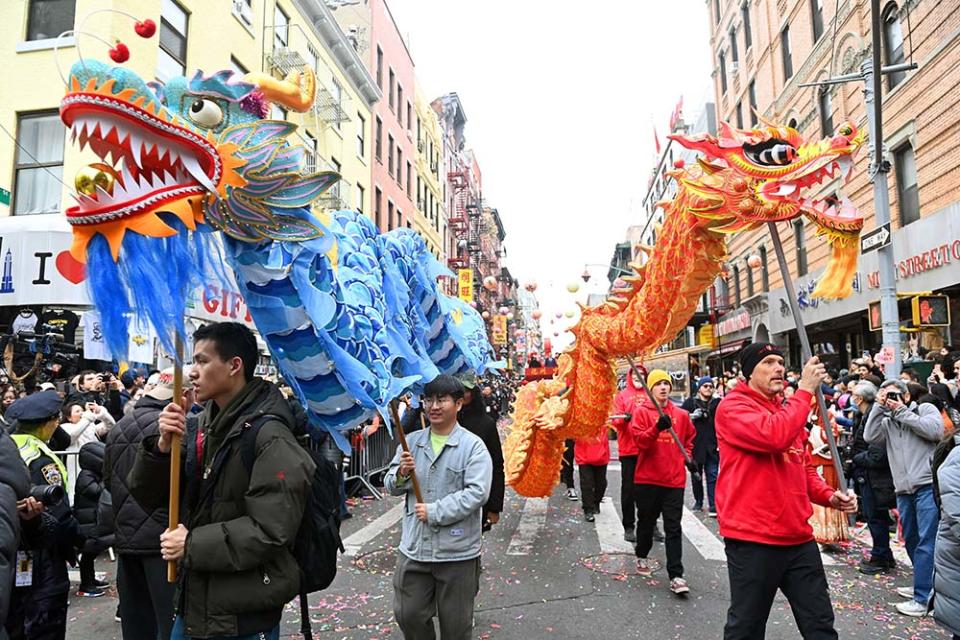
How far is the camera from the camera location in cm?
290

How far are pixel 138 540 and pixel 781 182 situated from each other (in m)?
4.07

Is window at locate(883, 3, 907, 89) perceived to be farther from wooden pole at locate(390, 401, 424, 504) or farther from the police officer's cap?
the police officer's cap

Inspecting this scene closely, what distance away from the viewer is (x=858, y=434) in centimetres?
614

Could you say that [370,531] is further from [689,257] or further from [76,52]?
[76,52]

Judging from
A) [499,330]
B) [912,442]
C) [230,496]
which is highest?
[499,330]

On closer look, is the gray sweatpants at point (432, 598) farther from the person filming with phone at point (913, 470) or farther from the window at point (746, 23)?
the window at point (746, 23)

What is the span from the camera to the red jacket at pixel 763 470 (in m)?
3.04

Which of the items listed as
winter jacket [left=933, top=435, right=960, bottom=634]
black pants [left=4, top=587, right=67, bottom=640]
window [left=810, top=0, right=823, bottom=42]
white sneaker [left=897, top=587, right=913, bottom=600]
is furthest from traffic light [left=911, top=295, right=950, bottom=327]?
window [left=810, top=0, right=823, bottom=42]

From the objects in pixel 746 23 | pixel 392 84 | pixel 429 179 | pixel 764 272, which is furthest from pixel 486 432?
pixel 429 179

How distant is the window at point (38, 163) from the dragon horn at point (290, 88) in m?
10.0

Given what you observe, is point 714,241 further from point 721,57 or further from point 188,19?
point 721,57

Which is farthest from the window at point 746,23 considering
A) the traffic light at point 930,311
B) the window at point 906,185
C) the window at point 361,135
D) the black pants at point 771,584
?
the black pants at point 771,584

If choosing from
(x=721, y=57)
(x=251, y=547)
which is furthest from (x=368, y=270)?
(x=721, y=57)

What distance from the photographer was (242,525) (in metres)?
2.12
